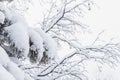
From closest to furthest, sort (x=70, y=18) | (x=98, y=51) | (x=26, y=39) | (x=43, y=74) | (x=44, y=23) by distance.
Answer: (x=26, y=39) < (x=43, y=74) < (x=98, y=51) < (x=70, y=18) < (x=44, y=23)

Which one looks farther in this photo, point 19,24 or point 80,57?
point 80,57

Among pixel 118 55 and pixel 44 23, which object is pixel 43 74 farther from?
pixel 44 23

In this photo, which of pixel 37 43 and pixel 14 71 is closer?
pixel 14 71

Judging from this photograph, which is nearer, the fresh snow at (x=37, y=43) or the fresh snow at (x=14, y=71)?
the fresh snow at (x=14, y=71)

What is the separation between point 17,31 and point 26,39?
0.33ft

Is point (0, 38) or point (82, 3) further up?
point (0, 38)

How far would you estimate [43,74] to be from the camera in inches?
208

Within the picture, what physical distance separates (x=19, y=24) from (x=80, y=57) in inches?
130

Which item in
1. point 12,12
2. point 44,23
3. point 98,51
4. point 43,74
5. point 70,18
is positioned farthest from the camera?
point 44,23

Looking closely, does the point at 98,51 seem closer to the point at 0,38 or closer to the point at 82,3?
the point at 82,3

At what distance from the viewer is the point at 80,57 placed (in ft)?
19.7

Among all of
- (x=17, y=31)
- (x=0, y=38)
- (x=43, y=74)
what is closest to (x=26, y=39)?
(x=17, y=31)

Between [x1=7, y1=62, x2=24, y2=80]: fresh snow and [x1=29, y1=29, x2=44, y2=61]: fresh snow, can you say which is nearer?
[x1=7, y1=62, x2=24, y2=80]: fresh snow

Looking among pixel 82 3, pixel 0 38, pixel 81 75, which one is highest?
pixel 0 38
